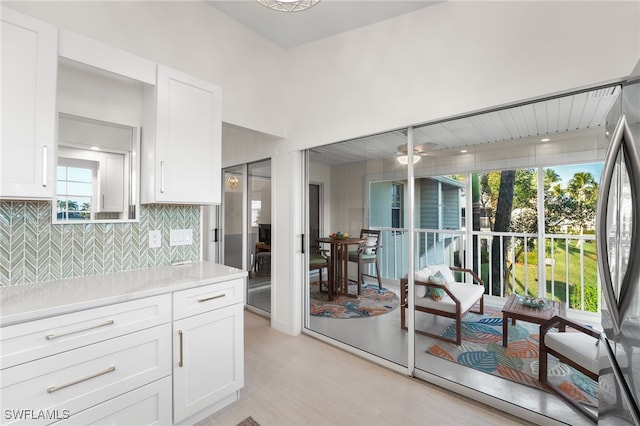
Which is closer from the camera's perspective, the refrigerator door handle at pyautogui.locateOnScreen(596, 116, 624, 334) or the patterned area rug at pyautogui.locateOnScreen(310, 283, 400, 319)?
the refrigerator door handle at pyautogui.locateOnScreen(596, 116, 624, 334)

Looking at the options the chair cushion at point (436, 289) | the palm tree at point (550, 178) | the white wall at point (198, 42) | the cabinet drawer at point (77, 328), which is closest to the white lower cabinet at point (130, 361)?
the cabinet drawer at point (77, 328)

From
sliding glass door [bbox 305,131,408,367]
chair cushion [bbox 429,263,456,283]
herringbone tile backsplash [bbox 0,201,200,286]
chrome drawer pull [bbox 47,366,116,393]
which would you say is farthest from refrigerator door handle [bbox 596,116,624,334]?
herringbone tile backsplash [bbox 0,201,200,286]

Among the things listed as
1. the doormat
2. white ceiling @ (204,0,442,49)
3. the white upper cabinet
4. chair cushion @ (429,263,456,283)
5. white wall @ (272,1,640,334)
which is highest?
white ceiling @ (204,0,442,49)

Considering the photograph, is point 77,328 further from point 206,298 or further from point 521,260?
point 521,260

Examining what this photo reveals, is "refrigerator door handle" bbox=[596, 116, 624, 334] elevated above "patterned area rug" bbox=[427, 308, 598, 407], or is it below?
above

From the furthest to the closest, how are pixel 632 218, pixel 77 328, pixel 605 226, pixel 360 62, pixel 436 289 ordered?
1. pixel 360 62
2. pixel 436 289
3. pixel 77 328
4. pixel 605 226
5. pixel 632 218

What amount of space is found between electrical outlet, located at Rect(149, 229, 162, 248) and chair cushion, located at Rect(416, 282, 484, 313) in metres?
2.17

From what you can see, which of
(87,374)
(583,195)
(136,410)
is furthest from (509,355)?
A: (87,374)

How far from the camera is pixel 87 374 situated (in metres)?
1.40

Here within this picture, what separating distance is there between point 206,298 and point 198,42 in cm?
218

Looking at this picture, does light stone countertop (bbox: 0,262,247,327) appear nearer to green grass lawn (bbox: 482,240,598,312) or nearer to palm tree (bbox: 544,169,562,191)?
green grass lawn (bbox: 482,240,598,312)

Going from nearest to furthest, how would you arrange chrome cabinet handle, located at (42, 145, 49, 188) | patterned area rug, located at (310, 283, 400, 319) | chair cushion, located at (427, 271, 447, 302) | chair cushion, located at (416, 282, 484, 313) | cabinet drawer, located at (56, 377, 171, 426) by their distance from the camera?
1. cabinet drawer, located at (56, 377, 171, 426)
2. chrome cabinet handle, located at (42, 145, 49, 188)
3. chair cushion, located at (416, 282, 484, 313)
4. chair cushion, located at (427, 271, 447, 302)
5. patterned area rug, located at (310, 283, 400, 319)

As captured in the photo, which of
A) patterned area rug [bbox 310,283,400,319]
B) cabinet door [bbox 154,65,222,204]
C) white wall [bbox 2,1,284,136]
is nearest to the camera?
white wall [bbox 2,1,284,136]

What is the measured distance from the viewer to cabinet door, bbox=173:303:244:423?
1.71 meters
